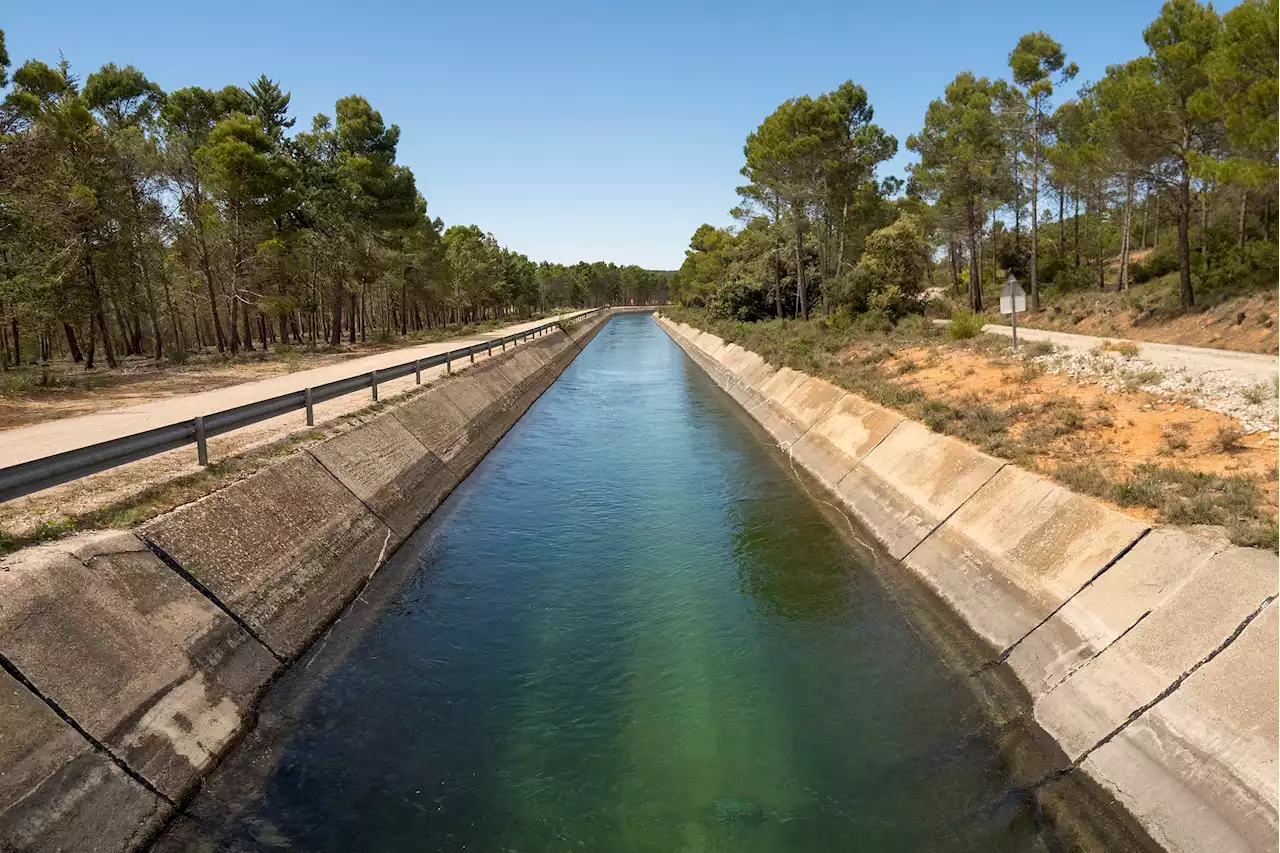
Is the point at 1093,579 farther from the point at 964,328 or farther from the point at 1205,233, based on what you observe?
the point at 1205,233

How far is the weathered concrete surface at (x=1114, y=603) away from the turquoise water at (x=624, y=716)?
3.14ft

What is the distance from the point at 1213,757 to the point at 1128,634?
1692mm

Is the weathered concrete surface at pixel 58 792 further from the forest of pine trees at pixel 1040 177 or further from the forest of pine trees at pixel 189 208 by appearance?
the forest of pine trees at pixel 1040 177

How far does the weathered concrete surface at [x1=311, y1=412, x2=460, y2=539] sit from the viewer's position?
13938 millimetres

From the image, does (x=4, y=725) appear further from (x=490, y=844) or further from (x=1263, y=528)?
(x=1263, y=528)

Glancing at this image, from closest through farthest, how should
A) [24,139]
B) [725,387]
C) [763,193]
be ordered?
[24,139]
[725,387]
[763,193]

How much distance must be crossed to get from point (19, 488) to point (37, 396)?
17750mm

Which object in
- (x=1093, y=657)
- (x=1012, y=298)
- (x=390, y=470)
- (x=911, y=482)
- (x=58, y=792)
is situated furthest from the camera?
(x=1012, y=298)

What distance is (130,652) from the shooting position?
23.0 feet

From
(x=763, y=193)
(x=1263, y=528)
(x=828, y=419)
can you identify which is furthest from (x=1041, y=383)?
(x=763, y=193)

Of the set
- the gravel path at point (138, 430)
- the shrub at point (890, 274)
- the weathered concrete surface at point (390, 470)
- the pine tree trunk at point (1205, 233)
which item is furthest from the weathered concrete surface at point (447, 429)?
the pine tree trunk at point (1205, 233)

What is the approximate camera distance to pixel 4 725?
564cm

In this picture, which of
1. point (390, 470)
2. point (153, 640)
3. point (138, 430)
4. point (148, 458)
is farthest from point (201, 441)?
point (390, 470)

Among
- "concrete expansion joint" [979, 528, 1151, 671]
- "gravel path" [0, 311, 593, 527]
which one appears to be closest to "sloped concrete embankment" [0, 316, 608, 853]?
"gravel path" [0, 311, 593, 527]
